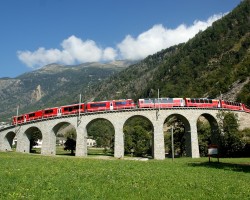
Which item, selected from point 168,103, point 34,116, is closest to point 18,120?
point 34,116

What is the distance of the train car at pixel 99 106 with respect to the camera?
55.8m

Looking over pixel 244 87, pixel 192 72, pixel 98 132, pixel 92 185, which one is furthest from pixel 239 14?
pixel 92 185

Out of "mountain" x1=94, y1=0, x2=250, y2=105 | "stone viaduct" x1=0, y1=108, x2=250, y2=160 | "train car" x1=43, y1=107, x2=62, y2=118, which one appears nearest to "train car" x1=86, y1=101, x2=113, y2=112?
"stone viaduct" x1=0, y1=108, x2=250, y2=160

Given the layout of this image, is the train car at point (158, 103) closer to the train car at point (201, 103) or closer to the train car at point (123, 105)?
the train car at point (123, 105)

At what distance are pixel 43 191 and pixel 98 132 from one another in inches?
5345

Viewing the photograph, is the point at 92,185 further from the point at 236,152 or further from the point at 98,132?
the point at 98,132

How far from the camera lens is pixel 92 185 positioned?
635 inches

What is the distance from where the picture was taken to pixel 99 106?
184 ft

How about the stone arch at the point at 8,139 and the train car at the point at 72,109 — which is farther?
the stone arch at the point at 8,139

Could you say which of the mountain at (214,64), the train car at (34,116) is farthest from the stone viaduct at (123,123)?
the mountain at (214,64)

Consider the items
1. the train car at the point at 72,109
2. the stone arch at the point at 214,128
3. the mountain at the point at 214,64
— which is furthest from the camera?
the mountain at the point at 214,64

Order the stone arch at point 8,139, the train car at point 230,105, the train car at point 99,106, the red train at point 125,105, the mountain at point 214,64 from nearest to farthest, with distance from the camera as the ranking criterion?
the red train at point 125,105, the train car at point 99,106, the train car at point 230,105, the stone arch at point 8,139, the mountain at point 214,64

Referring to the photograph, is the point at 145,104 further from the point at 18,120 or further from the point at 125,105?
the point at 18,120

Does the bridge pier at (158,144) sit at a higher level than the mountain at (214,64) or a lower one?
lower
